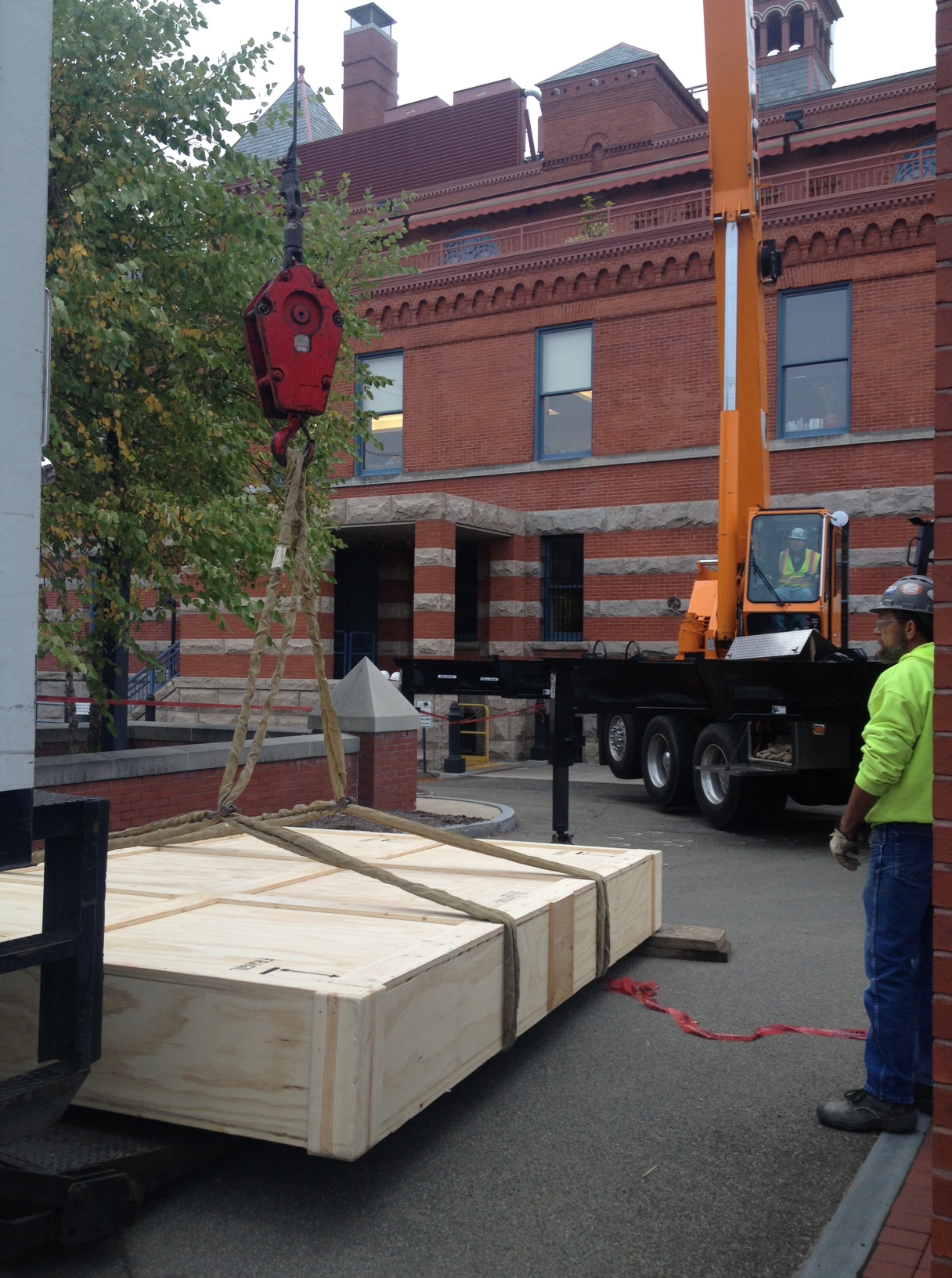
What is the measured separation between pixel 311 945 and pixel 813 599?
970 centimetres

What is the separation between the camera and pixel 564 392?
22.2 metres

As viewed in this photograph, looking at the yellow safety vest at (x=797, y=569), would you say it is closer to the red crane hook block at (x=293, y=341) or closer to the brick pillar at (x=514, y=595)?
the red crane hook block at (x=293, y=341)

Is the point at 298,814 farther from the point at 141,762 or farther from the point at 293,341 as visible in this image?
the point at 141,762

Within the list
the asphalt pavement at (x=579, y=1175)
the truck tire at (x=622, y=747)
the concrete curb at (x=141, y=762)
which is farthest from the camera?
the truck tire at (x=622, y=747)

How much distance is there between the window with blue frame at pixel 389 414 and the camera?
23.9m

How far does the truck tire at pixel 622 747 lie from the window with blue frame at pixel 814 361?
708 centimetres

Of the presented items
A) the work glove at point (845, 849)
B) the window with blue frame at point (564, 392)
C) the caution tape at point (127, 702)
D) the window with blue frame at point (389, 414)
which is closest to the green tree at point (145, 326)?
the caution tape at point (127, 702)

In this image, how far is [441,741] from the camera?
2122 centimetres

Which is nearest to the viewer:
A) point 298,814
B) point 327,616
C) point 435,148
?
point 298,814

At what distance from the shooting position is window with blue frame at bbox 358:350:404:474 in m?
23.9

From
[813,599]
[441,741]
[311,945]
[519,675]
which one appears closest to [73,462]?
[519,675]

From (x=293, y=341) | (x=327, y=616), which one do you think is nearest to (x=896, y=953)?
(x=293, y=341)

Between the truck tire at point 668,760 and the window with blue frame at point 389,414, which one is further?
the window with blue frame at point 389,414

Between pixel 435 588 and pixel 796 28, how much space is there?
104ft
